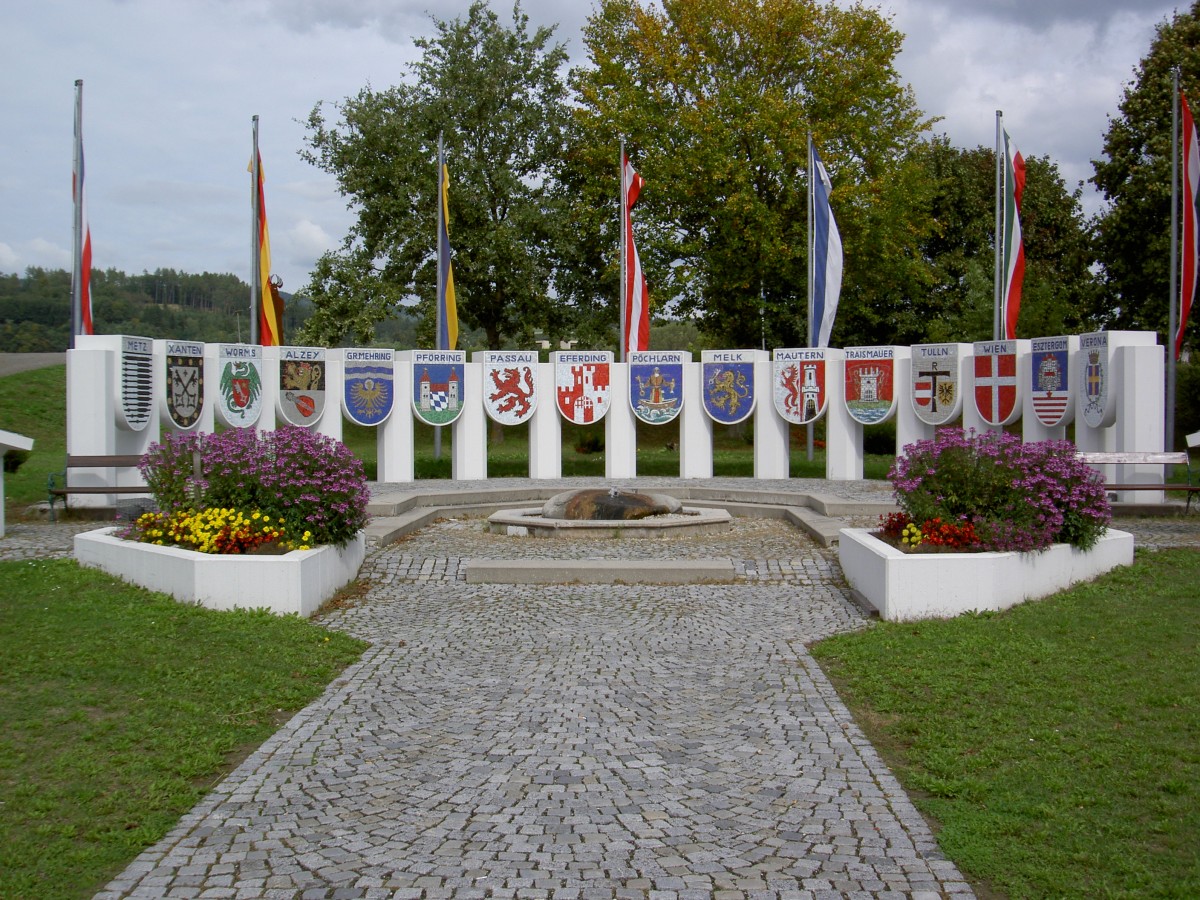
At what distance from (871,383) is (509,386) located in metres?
5.70

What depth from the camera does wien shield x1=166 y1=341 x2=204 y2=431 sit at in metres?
15.1

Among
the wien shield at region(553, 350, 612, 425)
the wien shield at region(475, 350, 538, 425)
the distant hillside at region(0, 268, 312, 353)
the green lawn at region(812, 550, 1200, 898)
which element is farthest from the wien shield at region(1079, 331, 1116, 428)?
the distant hillside at region(0, 268, 312, 353)

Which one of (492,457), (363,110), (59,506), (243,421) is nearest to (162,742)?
(59,506)

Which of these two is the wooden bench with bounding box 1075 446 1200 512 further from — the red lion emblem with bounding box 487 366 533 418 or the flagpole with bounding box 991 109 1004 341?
the red lion emblem with bounding box 487 366 533 418

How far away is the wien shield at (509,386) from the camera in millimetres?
17641

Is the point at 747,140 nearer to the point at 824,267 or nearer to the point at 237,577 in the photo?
the point at 824,267

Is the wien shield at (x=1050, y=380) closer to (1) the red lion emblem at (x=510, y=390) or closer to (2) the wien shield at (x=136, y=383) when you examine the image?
(1) the red lion emblem at (x=510, y=390)

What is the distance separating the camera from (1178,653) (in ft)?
22.0

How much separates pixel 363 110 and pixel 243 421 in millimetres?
14843

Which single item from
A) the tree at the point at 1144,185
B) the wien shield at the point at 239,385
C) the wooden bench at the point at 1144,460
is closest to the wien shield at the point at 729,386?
the wooden bench at the point at 1144,460

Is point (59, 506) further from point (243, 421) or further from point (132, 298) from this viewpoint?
point (132, 298)

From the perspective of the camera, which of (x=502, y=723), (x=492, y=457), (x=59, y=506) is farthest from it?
(x=492, y=457)

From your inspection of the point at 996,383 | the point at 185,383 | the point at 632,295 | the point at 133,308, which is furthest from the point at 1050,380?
the point at 133,308

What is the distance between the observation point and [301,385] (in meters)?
16.7
